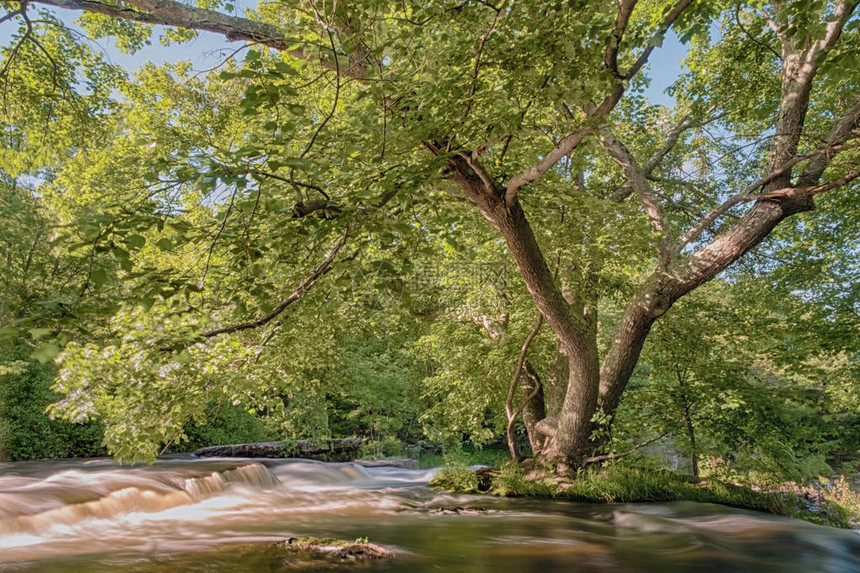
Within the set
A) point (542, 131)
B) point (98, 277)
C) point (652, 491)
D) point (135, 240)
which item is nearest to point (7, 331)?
point (98, 277)

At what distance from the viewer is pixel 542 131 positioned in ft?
20.0

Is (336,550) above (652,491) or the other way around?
the other way around

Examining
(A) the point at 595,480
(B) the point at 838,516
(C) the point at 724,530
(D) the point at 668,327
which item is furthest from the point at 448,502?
(B) the point at 838,516

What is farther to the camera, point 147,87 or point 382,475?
point 382,475

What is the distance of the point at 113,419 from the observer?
543cm

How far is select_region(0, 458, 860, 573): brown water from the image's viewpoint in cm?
526

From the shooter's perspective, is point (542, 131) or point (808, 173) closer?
point (542, 131)

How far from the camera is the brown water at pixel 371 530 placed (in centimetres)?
526

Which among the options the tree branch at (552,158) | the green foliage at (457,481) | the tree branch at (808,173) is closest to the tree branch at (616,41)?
the tree branch at (552,158)

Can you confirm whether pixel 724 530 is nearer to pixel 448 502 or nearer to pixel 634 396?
pixel 634 396

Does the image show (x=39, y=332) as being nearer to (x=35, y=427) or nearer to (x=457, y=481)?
(x=457, y=481)

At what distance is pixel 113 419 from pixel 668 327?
9.27 m

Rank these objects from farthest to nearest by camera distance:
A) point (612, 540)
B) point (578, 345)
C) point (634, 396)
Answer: point (634, 396) → point (578, 345) → point (612, 540)

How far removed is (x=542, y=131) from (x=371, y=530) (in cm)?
584
